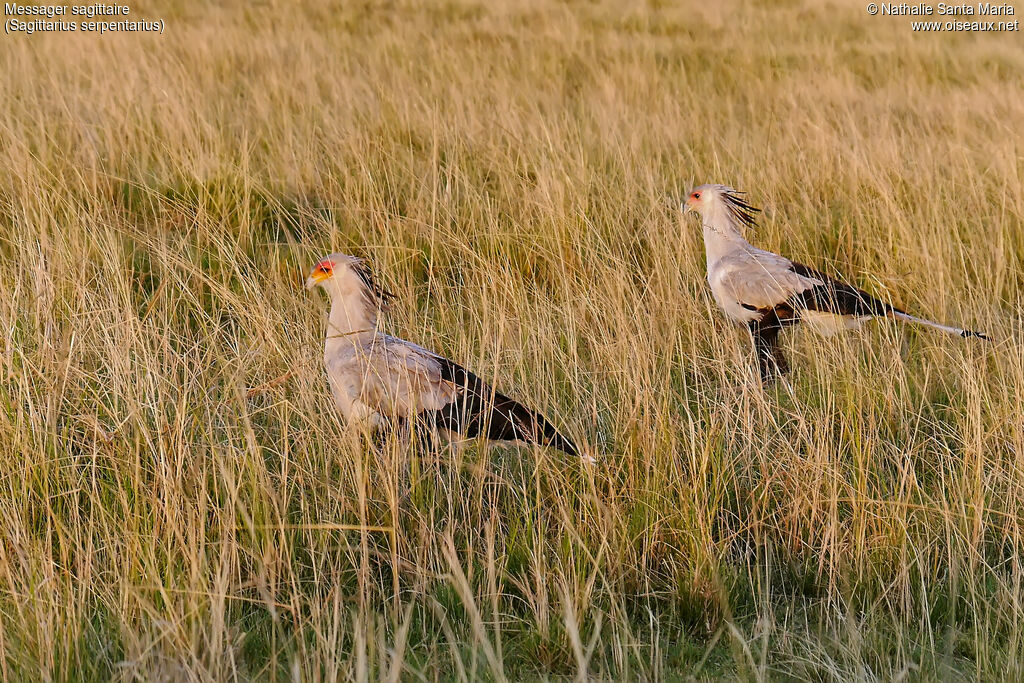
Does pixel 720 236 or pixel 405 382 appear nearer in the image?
pixel 405 382

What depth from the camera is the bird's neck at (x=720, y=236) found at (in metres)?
4.71

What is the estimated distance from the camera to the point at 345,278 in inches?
149

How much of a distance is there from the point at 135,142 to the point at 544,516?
13.5 feet

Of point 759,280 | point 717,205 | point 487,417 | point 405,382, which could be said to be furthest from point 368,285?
point 717,205

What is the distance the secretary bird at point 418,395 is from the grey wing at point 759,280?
56.4 inches

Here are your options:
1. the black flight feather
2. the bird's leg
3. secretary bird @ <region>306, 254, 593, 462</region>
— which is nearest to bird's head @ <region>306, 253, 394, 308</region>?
secretary bird @ <region>306, 254, 593, 462</region>

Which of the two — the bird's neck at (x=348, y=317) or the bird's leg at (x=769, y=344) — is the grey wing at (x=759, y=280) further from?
the bird's neck at (x=348, y=317)

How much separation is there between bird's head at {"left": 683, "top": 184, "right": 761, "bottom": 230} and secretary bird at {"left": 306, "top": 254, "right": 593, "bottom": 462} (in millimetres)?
1859

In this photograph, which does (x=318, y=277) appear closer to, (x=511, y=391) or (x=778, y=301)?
(x=511, y=391)

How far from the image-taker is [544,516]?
2.93 m

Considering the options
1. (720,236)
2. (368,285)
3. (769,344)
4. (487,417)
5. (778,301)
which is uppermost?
(720,236)

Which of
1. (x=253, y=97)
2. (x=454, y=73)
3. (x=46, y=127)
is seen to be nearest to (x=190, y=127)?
(x=46, y=127)

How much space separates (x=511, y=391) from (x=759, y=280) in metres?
1.33

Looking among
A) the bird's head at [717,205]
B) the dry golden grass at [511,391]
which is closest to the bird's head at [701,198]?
the bird's head at [717,205]
